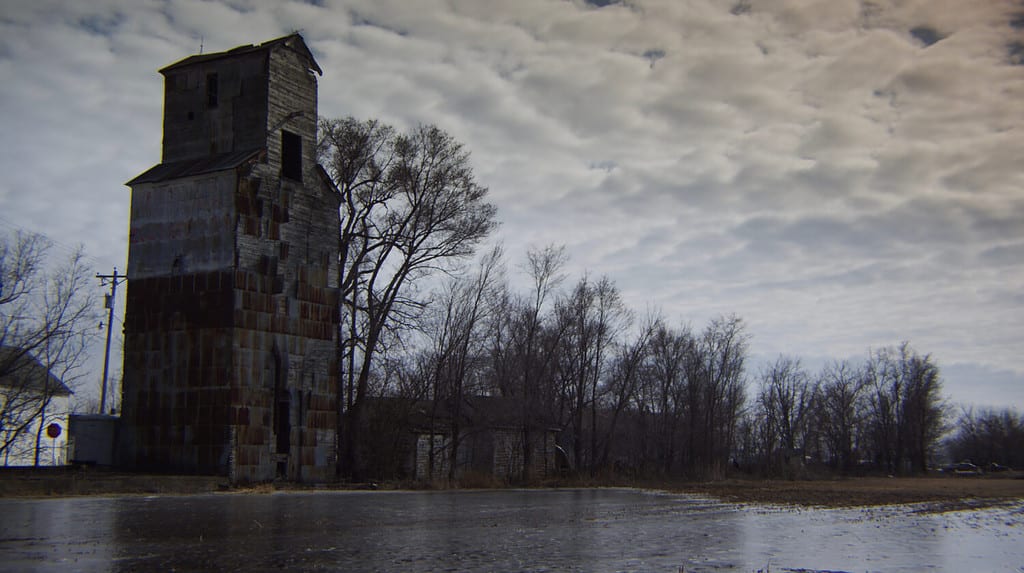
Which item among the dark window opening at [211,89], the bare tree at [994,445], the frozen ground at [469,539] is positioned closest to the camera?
the frozen ground at [469,539]

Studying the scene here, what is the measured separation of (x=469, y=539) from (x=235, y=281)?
68.2 ft

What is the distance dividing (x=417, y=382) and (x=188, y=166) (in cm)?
1645

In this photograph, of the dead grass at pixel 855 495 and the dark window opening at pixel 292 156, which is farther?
the dark window opening at pixel 292 156

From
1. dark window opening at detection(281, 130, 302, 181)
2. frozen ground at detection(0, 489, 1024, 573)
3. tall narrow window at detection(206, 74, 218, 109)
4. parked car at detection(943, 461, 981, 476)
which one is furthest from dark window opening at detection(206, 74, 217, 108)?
parked car at detection(943, 461, 981, 476)

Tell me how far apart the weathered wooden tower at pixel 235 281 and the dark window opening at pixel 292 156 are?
6 centimetres

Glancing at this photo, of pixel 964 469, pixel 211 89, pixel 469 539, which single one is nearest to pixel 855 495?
pixel 469 539

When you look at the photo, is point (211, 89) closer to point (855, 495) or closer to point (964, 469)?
point (855, 495)

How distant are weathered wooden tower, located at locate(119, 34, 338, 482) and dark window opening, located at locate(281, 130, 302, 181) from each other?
0.06m

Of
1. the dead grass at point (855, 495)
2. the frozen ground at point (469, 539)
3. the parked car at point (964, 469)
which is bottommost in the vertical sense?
the parked car at point (964, 469)

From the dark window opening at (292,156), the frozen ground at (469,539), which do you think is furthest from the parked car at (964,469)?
the dark window opening at (292,156)

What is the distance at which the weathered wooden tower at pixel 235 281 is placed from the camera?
3138 cm

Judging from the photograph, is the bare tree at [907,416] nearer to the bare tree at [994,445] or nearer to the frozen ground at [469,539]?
the bare tree at [994,445]

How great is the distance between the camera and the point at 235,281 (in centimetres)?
3158

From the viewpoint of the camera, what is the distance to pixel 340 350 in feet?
131
